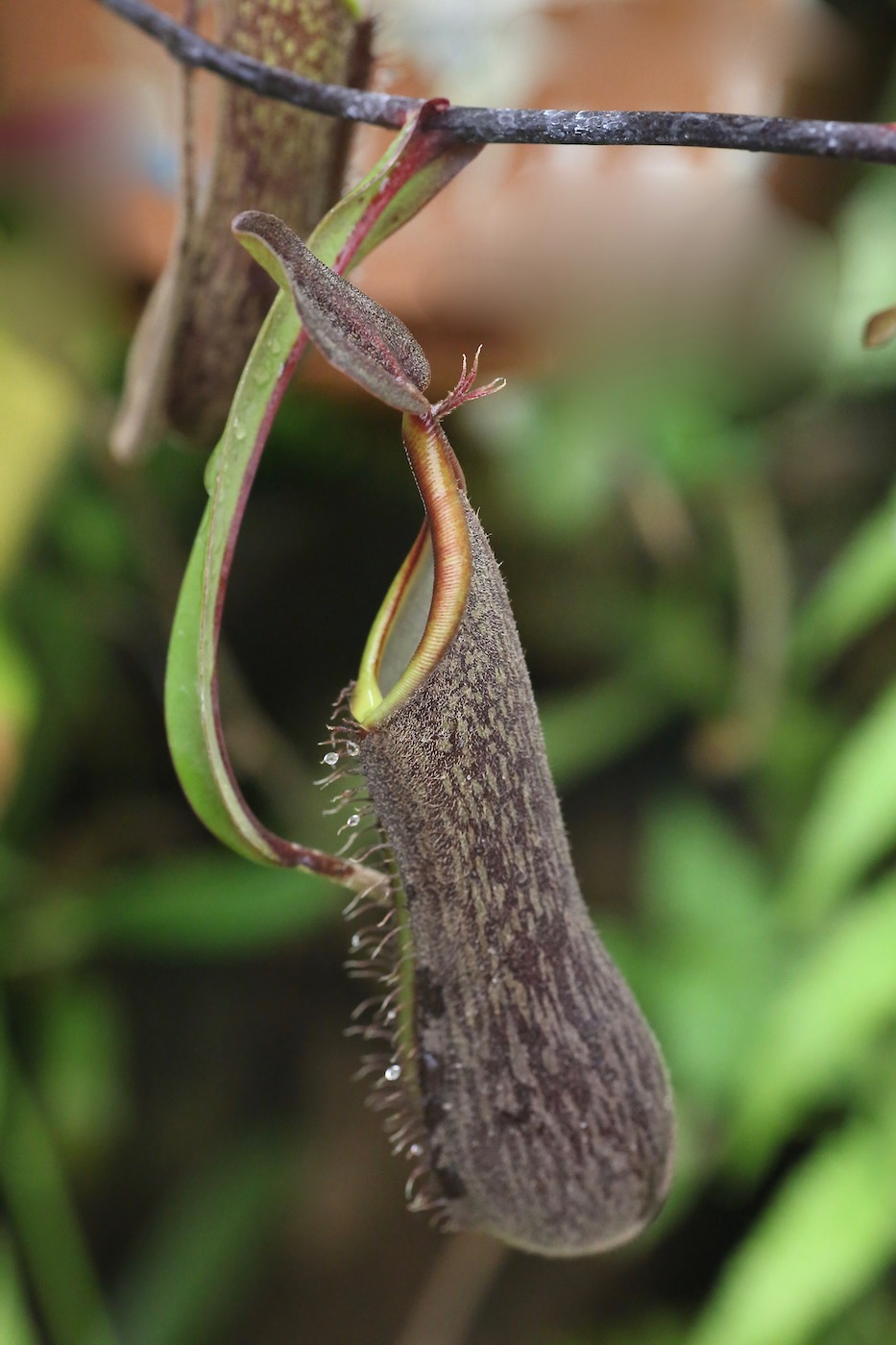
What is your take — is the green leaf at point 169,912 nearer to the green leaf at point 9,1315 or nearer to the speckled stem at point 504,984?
the green leaf at point 9,1315

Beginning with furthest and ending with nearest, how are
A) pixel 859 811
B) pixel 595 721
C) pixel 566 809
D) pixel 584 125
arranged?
pixel 566 809
pixel 595 721
pixel 859 811
pixel 584 125

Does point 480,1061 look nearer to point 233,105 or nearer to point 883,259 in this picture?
point 233,105

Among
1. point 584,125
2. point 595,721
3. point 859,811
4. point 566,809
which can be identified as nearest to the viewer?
point 584,125

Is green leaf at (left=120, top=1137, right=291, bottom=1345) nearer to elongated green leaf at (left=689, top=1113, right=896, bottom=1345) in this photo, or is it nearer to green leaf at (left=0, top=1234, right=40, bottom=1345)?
green leaf at (left=0, top=1234, right=40, bottom=1345)

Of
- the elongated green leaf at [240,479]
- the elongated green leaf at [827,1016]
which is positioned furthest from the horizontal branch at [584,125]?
the elongated green leaf at [827,1016]

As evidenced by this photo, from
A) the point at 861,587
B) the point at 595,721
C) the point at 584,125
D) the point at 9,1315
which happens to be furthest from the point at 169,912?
the point at 584,125

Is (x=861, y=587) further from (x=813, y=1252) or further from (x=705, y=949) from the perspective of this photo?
(x=813, y=1252)

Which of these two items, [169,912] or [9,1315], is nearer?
[9,1315]
